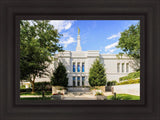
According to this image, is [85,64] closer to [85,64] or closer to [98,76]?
[85,64]

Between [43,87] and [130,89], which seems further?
[43,87]

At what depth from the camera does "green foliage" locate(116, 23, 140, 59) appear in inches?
376

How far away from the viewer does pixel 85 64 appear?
11844 millimetres

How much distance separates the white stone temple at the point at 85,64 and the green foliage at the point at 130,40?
62.1 inches

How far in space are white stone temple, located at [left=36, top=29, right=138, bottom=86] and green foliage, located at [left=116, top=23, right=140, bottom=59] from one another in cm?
158

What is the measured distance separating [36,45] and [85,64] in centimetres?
614

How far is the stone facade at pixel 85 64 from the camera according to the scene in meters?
11.6

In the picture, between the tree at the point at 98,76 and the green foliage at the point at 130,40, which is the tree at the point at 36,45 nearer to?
the tree at the point at 98,76

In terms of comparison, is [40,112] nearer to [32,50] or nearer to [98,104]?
[98,104]

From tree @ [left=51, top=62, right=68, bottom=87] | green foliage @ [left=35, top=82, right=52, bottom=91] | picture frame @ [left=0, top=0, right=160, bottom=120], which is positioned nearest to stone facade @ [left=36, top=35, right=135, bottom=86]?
green foliage @ [left=35, top=82, right=52, bottom=91]

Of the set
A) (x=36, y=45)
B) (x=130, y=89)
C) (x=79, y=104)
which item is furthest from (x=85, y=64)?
(x=79, y=104)

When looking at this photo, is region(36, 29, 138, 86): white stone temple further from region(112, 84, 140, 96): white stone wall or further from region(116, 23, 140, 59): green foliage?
region(112, 84, 140, 96): white stone wall
